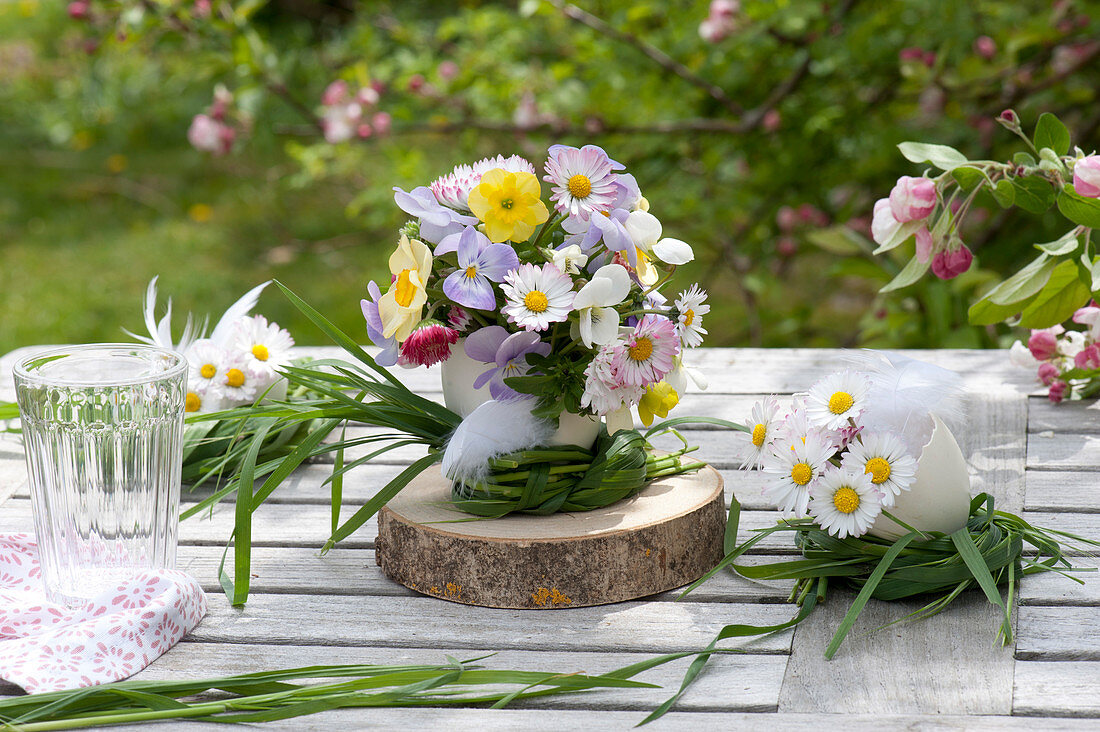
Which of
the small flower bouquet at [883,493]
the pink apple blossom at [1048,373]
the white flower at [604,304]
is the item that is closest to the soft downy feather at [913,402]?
the small flower bouquet at [883,493]

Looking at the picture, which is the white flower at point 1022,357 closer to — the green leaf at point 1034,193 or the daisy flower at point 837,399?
the green leaf at point 1034,193

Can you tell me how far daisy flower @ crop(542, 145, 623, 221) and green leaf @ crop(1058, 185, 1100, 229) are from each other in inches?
22.2

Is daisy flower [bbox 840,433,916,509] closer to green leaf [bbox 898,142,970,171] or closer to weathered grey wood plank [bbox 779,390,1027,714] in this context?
weathered grey wood plank [bbox 779,390,1027,714]

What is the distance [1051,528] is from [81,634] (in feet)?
3.27

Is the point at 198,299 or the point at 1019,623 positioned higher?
the point at 198,299

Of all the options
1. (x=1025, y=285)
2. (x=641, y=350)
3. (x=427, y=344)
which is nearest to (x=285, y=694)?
(x=427, y=344)

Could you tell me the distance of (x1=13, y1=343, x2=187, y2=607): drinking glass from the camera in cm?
107

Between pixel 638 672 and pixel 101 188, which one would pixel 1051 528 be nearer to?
pixel 638 672

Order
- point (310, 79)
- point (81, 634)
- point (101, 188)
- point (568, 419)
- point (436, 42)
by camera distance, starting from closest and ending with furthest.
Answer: point (81, 634) < point (568, 419) < point (436, 42) < point (310, 79) < point (101, 188)

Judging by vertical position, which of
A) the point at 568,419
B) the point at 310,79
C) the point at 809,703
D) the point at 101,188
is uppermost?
the point at 310,79

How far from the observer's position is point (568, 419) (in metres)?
1.19

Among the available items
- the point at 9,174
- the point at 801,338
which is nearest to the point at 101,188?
the point at 9,174

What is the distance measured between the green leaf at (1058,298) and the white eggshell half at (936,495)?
40cm

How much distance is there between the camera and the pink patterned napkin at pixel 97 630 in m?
1.01
